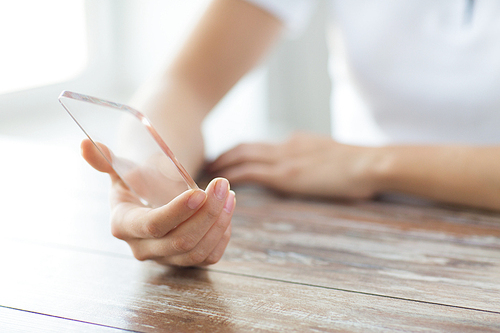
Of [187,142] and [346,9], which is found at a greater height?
[346,9]

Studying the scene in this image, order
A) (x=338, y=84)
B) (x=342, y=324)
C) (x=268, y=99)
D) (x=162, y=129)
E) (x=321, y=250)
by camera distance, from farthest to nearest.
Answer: (x=268, y=99), (x=338, y=84), (x=162, y=129), (x=321, y=250), (x=342, y=324)

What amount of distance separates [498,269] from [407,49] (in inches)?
17.9

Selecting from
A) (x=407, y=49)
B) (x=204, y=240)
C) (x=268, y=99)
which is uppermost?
(x=407, y=49)

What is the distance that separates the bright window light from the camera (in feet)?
5.62

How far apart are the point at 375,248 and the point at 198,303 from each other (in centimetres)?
18

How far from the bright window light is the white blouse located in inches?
52.8

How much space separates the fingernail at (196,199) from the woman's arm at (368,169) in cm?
30

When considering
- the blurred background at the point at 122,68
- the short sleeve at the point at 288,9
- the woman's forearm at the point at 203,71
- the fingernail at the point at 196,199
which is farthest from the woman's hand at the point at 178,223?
the blurred background at the point at 122,68

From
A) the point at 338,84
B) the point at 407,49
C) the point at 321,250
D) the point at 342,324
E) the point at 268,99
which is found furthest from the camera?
the point at 268,99

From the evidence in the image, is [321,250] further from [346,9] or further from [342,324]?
[346,9]

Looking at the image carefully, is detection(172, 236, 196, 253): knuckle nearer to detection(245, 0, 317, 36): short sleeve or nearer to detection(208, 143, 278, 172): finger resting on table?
detection(208, 143, 278, 172): finger resting on table

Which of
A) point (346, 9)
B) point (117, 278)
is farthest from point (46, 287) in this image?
point (346, 9)

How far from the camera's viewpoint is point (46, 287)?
349 mm

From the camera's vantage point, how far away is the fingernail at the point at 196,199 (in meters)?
0.29
